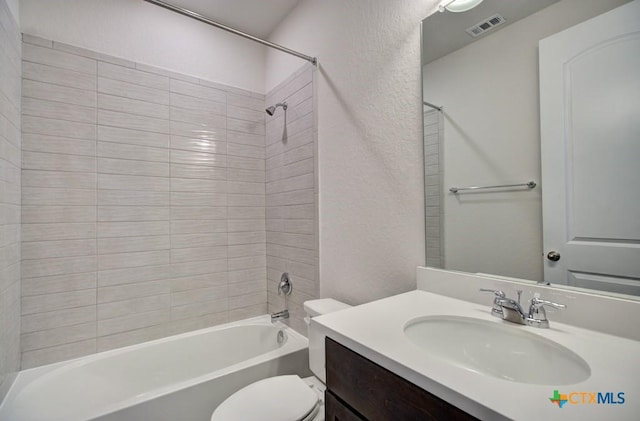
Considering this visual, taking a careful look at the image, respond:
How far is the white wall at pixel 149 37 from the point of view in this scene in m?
1.69

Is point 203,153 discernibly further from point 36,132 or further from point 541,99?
point 541,99

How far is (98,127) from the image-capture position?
180 centimetres

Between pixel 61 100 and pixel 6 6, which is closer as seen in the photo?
pixel 6 6

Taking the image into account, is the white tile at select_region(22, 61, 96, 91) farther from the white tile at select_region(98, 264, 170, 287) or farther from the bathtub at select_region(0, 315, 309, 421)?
the bathtub at select_region(0, 315, 309, 421)

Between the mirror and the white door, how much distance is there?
0.02 meters

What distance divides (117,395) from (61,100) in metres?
1.76

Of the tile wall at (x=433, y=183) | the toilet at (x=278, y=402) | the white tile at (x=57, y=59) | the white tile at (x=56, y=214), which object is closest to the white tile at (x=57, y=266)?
the white tile at (x=56, y=214)

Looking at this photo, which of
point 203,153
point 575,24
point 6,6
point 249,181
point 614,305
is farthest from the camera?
point 249,181

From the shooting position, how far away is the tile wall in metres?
1.17

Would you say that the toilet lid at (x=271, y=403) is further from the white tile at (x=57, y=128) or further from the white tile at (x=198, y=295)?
the white tile at (x=57, y=128)

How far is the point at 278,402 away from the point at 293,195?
1.27m

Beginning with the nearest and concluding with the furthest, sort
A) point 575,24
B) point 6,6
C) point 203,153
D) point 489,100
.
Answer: point 575,24, point 489,100, point 6,6, point 203,153

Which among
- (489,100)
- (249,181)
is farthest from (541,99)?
(249,181)

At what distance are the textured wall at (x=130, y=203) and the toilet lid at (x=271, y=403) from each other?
1.07 metres
